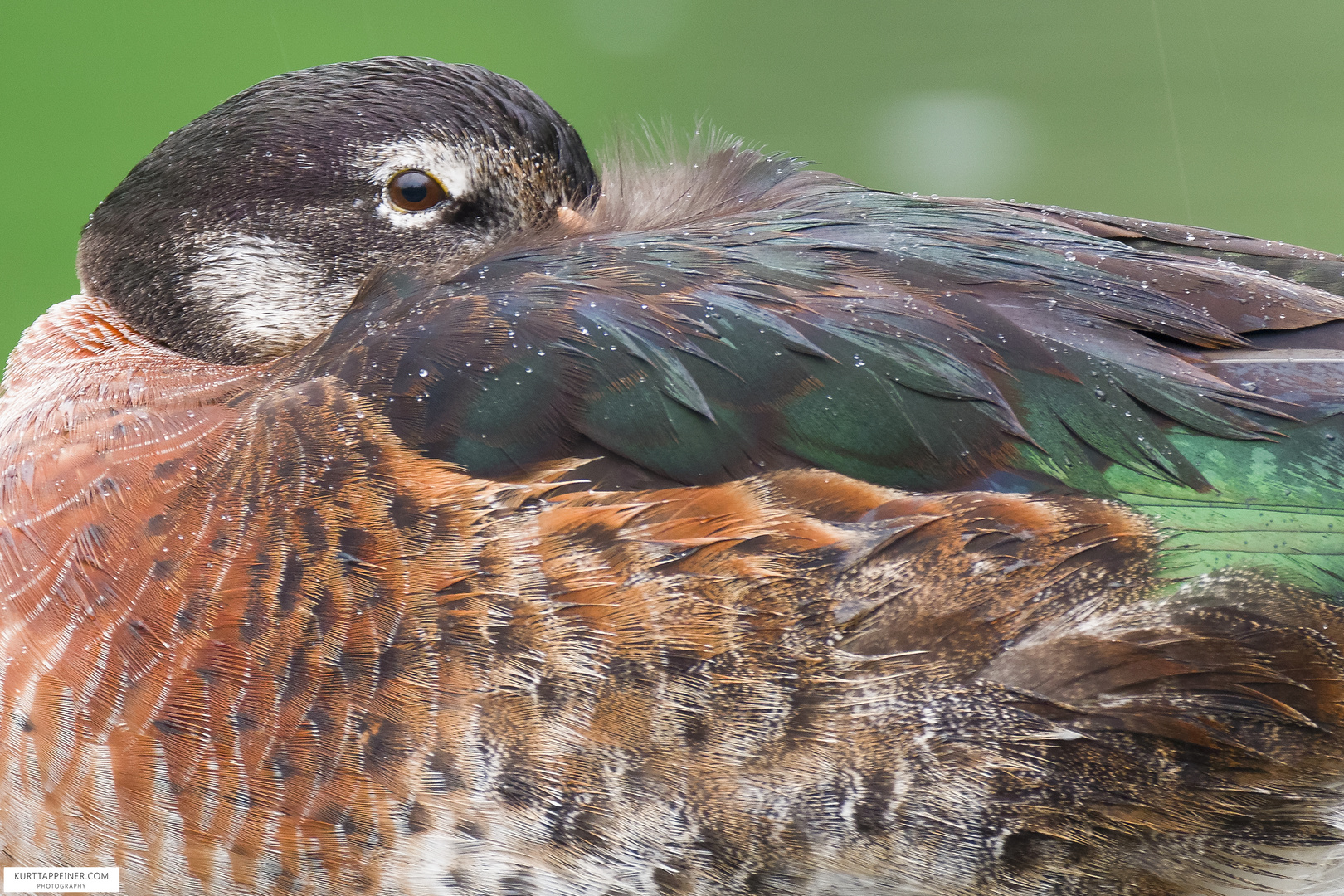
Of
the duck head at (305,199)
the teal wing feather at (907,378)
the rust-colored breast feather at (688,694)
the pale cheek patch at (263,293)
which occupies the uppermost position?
the duck head at (305,199)

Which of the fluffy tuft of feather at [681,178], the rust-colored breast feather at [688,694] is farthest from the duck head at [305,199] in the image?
the rust-colored breast feather at [688,694]

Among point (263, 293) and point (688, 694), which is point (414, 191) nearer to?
point (263, 293)

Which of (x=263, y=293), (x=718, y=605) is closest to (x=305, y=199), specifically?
(x=263, y=293)

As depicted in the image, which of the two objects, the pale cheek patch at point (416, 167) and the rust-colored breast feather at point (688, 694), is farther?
the pale cheek patch at point (416, 167)

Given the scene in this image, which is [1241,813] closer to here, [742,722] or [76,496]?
[742,722]

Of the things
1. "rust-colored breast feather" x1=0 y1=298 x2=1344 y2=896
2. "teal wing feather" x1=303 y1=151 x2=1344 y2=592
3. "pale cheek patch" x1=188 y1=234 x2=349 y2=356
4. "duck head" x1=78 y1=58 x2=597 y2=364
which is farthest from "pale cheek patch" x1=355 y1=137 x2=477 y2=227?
"rust-colored breast feather" x1=0 y1=298 x2=1344 y2=896

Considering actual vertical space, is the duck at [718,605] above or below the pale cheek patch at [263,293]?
below

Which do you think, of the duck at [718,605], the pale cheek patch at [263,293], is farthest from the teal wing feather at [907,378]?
the pale cheek patch at [263,293]

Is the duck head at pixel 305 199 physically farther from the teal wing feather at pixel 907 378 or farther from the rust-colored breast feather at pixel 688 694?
the rust-colored breast feather at pixel 688 694
